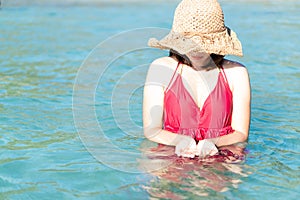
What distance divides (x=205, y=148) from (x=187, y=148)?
0.43 feet

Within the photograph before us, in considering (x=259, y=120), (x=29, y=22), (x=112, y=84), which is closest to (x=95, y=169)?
(x=259, y=120)

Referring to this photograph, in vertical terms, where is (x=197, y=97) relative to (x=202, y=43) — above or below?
below

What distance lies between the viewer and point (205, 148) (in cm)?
420

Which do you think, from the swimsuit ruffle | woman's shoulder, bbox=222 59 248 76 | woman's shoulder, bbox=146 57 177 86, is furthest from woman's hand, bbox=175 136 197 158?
woman's shoulder, bbox=222 59 248 76

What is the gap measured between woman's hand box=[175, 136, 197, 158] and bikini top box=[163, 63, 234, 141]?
0.82 feet

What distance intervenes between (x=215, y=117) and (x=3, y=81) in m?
3.79

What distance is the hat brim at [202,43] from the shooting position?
13.8ft

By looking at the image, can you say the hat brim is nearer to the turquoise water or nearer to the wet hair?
the wet hair

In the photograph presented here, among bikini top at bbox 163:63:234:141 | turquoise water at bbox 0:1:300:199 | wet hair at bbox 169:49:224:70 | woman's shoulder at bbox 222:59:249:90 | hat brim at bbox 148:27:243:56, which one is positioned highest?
hat brim at bbox 148:27:243:56

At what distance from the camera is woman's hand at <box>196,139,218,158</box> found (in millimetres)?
4195

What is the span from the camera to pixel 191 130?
4.48m

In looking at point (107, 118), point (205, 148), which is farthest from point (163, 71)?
point (107, 118)

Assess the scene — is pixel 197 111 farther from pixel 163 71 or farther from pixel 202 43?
pixel 202 43

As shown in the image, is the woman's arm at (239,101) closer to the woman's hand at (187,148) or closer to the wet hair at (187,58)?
the wet hair at (187,58)
